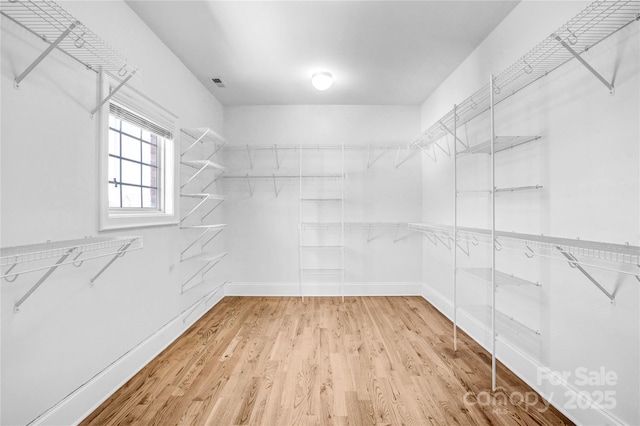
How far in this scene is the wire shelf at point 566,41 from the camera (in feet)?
4.06

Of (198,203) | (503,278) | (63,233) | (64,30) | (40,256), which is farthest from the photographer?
(198,203)

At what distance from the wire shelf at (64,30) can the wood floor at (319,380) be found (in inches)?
72.5

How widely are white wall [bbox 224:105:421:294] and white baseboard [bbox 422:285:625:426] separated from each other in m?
1.39

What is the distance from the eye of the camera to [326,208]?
3.82 meters

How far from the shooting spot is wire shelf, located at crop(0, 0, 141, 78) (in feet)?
3.86

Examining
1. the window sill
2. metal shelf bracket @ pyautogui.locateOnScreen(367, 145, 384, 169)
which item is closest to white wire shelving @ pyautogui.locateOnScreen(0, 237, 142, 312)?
Answer: the window sill

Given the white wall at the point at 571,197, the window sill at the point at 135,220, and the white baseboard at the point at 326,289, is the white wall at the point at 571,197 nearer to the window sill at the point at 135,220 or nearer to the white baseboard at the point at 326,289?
→ the white baseboard at the point at 326,289

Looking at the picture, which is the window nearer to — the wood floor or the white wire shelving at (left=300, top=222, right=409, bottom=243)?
the wood floor

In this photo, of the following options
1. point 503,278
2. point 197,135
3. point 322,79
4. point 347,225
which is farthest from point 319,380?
point 322,79

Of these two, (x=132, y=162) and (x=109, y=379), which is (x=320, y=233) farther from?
(x=109, y=379)

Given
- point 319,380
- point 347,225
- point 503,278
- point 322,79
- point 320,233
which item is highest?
point 322,79

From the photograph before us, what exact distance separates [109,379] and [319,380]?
1250 mm

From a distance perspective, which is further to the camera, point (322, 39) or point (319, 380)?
point (322, 39)

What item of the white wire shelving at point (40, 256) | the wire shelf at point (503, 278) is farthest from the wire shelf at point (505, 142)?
the white wire shelving at point (40, 256)
